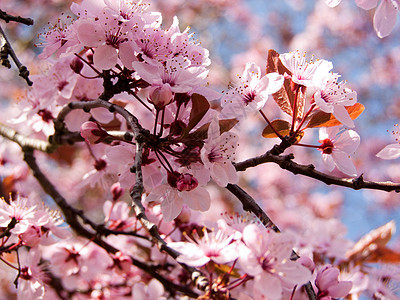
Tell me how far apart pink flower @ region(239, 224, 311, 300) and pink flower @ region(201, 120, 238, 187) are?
0.19 metres

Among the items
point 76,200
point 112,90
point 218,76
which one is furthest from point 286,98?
point 218,76

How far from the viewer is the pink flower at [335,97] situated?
1.08 m

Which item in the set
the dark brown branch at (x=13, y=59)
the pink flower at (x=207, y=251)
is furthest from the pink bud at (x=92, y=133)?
the pink flower at (x=207, y=251)

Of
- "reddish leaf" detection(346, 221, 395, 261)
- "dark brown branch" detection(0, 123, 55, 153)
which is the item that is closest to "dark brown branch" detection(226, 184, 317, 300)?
"dark brown branch" detection(0, 123, 55, 153)

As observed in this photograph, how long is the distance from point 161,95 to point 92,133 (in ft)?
0.90

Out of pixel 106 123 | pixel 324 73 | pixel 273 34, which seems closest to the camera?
pixel 324 73

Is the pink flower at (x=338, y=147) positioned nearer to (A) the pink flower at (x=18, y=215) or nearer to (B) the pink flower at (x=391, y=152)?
(B) the pink flower at (x=391, y=152)

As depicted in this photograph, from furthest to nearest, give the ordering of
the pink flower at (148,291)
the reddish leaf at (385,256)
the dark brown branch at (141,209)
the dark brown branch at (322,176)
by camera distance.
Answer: the reddish leaf at (385,256) → the pink flower at (148,291) → the dark brown branch at (322,176) → the dark brown branch at (141,209)

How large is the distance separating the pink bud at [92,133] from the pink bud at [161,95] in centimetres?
24

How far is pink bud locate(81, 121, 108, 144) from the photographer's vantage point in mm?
1186

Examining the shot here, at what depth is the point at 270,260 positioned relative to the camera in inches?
35.4

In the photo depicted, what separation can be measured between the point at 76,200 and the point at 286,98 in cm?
385

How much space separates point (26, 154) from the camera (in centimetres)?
190

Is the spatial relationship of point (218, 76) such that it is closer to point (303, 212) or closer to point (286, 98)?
point (303, 212)
